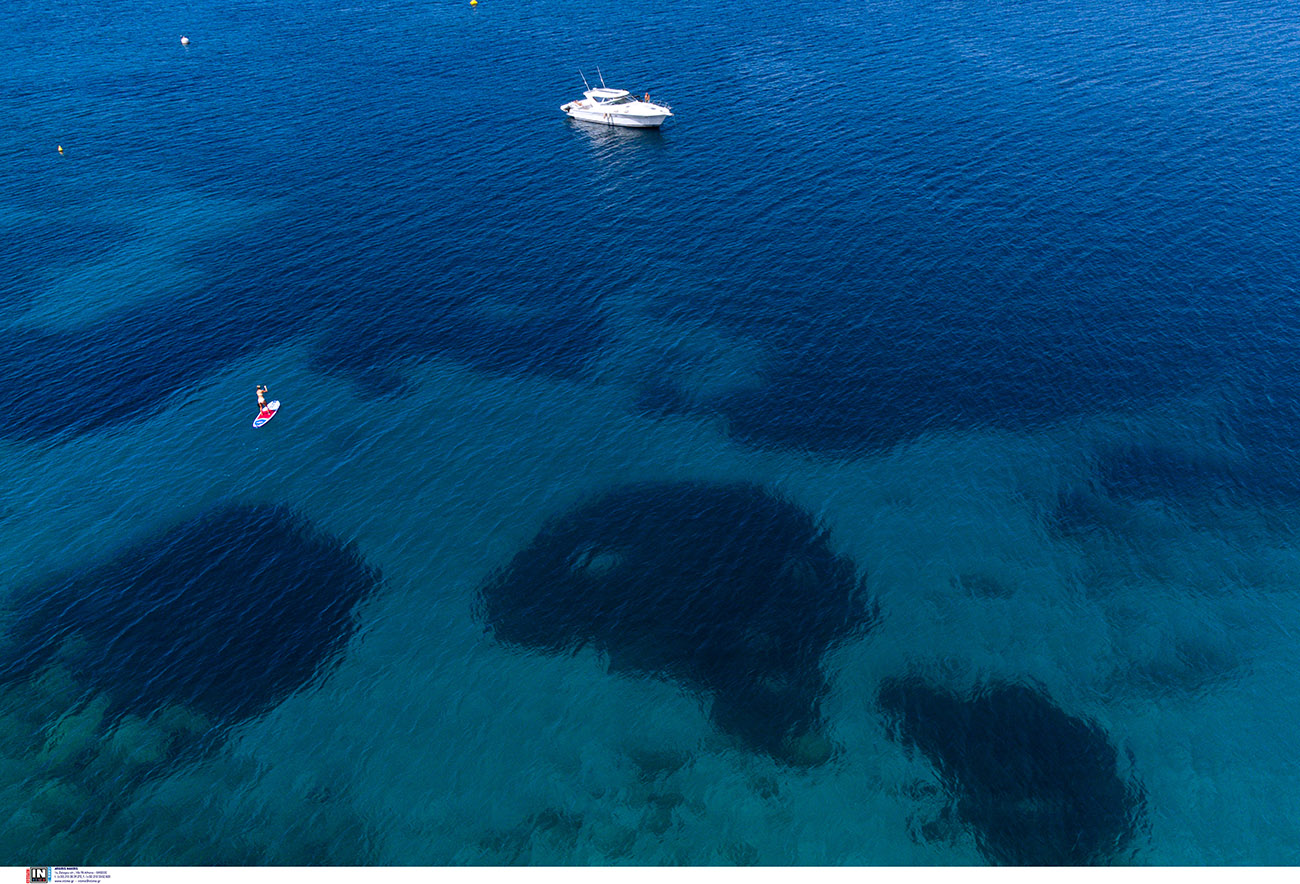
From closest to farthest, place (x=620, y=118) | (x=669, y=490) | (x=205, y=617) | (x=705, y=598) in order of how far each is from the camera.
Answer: (x=705, y=598) → (x=205, y=617) → (x=669, y=490) → (x=620, y=118)

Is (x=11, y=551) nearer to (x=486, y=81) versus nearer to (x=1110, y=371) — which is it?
(x=1110, y=371)

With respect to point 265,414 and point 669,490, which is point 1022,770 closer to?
point 669,490

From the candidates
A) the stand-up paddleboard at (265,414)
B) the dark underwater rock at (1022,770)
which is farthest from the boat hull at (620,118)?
the dark underwater rock at (1022,770)

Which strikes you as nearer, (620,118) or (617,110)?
(617,110)

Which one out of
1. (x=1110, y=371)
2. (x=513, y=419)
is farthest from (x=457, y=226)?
(x=1110, y=371)

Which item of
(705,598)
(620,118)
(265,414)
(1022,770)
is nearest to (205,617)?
(265,414)

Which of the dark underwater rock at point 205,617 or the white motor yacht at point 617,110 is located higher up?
the white motor yacht at point 617,110

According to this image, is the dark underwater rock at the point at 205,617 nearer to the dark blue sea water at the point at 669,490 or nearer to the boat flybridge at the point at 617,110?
the dark blue sea water at the point at 669,490
